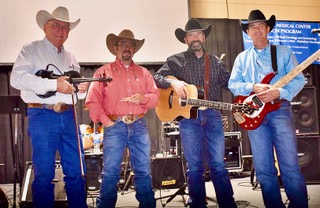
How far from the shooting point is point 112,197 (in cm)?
342

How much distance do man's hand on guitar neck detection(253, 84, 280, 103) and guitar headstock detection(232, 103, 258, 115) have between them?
146mm

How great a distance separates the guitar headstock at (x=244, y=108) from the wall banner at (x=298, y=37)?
387 cm

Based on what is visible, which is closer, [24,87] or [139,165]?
[24,87]

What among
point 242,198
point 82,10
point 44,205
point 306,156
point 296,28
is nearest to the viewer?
point 44,205

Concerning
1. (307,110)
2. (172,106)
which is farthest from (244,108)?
(307,110)

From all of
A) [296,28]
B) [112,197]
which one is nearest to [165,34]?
[296,28]

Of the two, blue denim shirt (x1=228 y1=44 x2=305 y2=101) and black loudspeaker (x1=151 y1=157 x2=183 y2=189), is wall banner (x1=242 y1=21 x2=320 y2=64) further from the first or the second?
blue denim shirt (x1=228 y1=44 x2=305 y2=101)

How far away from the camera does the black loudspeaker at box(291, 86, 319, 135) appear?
546 centimetres

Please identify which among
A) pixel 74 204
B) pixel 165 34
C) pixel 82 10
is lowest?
pixel 74 204

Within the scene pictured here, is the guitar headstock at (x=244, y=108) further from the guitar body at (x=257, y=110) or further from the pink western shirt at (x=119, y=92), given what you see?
the pink western shirt at (x=119, y=92)

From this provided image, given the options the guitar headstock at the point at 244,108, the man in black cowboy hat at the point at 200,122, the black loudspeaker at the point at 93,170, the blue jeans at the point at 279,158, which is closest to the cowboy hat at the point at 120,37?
the man in black cowboy hat at the point at 200,122

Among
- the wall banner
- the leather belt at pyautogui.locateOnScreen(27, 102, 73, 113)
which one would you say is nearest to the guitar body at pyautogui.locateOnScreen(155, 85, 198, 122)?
the leather belt at pyautogui.locateOnScreen(27, 102, 73, 113)

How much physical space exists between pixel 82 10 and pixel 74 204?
371cm

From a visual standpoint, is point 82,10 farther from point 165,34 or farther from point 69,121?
point 69,121
